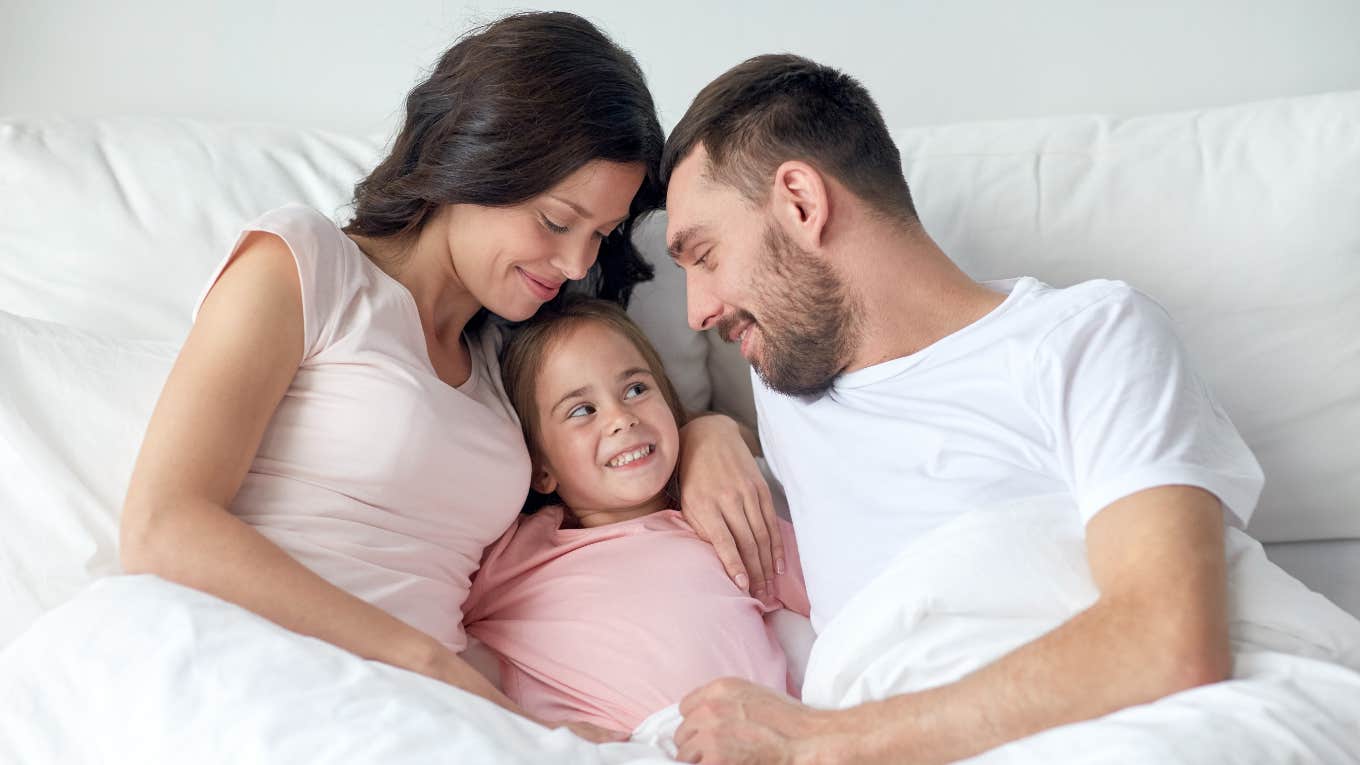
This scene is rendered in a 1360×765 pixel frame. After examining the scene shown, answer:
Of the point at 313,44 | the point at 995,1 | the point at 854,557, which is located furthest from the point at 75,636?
the point at 995,1

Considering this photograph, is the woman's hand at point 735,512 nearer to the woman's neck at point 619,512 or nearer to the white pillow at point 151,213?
the woman's neck at point 619,512

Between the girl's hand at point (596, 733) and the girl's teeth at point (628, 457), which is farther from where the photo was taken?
the girl's teeth at point (628, 457)

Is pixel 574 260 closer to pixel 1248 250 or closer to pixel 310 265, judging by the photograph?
pixel 310 265

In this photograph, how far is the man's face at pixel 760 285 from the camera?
1.36m

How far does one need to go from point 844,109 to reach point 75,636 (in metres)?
1.01

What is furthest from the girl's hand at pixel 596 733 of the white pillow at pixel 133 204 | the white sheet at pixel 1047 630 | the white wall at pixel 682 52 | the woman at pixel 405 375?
the white wall at pixel 682 52

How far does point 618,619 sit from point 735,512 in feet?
0.72

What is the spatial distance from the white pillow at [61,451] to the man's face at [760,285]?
0.68 m

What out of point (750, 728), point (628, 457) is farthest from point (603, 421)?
point (750, 728)

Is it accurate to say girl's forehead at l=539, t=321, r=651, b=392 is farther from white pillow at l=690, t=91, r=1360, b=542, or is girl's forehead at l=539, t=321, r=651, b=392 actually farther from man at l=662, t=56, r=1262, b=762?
white pillow at l=690, t=91, r=1360, b=542

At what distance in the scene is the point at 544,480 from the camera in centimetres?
165

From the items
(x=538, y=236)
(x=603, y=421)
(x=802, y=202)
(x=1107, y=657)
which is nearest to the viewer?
(x=1107, y=657)

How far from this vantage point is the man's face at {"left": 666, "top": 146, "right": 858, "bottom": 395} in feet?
4.47

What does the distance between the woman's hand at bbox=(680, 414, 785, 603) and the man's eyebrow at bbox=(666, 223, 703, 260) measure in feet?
1.00
